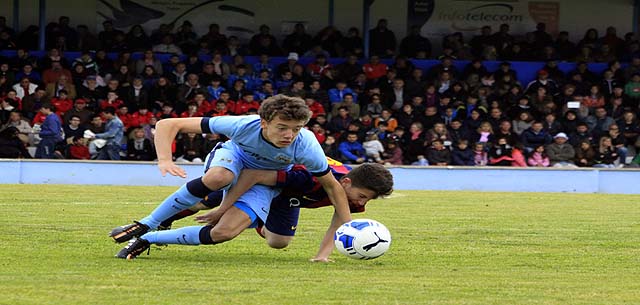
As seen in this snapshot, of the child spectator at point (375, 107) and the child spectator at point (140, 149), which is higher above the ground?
the child spectator at point (375, 107)

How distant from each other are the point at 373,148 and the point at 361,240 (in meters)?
14.1

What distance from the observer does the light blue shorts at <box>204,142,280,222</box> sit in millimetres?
7809

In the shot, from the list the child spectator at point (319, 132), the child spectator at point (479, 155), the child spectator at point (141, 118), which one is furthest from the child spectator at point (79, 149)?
the child spectator at point (479, 155)

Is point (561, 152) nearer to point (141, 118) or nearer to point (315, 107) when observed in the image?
point (315, 107)

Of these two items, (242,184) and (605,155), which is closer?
(242,184)

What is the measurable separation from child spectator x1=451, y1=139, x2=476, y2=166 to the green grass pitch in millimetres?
7741

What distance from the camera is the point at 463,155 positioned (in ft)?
71.3

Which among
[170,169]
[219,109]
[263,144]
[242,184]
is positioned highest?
[219,109]

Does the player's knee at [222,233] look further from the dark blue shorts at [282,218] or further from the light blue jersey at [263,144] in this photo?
the dark blue shorts at [282,218]

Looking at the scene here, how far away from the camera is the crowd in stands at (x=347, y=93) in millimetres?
21578

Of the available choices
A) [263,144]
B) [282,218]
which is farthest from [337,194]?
[282,218]

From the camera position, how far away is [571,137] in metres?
23.1

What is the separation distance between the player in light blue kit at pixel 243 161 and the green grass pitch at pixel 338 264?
→ 265 mm

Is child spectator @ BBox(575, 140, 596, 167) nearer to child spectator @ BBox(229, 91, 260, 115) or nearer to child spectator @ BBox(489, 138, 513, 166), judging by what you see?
child spectator @ BBox(489, 138, 513, 166)
